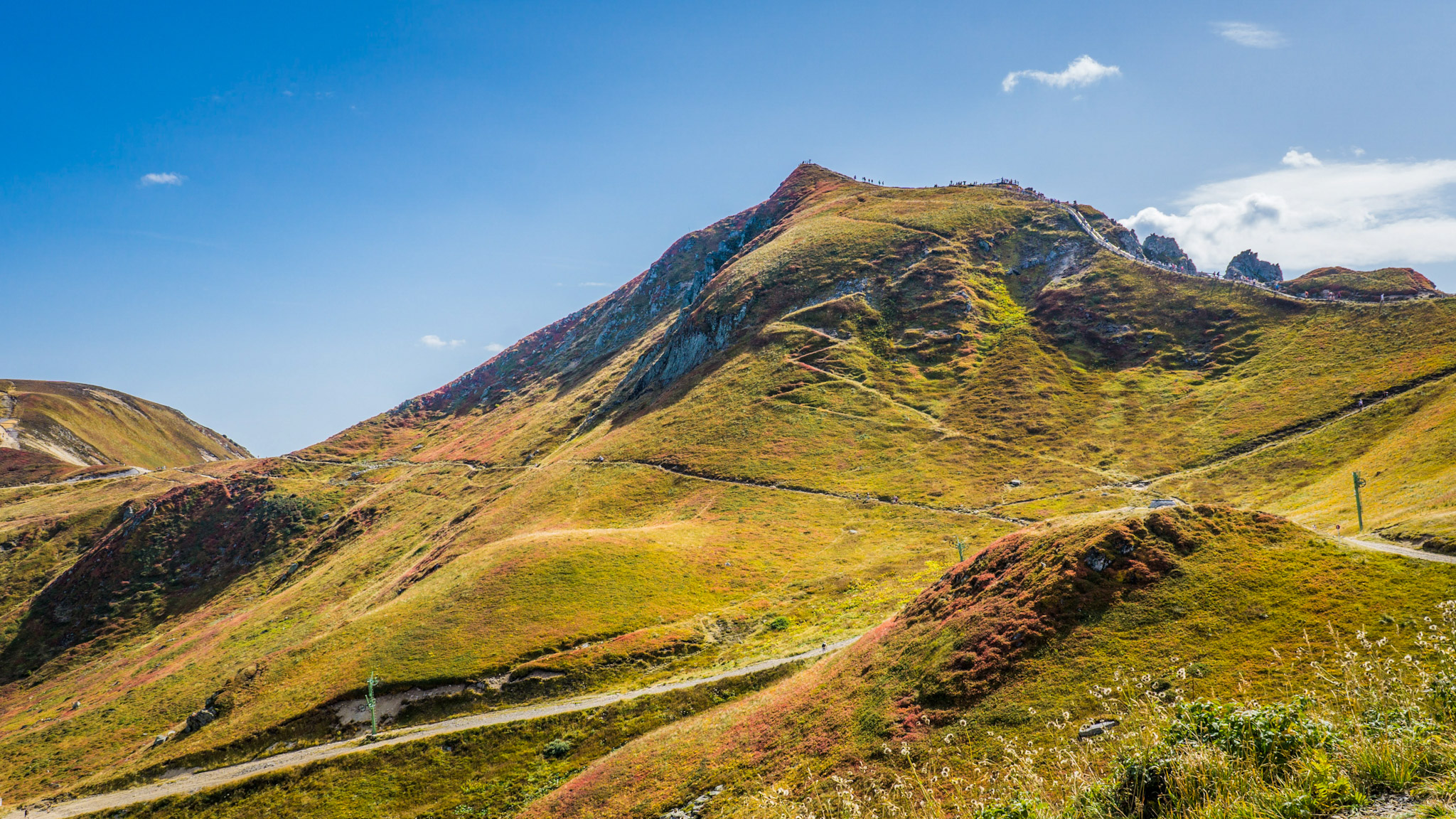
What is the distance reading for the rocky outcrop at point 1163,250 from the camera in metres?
191

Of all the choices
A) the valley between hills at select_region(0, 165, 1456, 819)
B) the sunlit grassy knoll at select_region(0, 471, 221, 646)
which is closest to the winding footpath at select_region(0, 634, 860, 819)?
the valley between hills at select_region(0, 165, 1456, 819)

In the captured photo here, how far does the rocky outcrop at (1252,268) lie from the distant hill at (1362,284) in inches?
2080

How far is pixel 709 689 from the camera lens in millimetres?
48125

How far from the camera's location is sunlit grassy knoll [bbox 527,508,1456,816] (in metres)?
22.4

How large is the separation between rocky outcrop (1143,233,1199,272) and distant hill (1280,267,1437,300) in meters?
51.9

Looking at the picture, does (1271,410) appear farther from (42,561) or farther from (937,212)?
(42,561)

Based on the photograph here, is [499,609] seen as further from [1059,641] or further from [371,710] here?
[1059,641]

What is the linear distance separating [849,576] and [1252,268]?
646 feet

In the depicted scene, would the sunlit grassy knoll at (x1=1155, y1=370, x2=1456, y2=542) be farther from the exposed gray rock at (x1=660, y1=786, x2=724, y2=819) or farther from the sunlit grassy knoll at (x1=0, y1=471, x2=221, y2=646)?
the sunlit grassy knoll at (x1=0, y1=471, x2=221, y2=646)

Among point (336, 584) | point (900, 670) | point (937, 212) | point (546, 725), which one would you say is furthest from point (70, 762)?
point (937, 212)

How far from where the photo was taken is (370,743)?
49.8 m

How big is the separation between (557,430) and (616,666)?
396 ft

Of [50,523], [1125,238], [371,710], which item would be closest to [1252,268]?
[1125,238]

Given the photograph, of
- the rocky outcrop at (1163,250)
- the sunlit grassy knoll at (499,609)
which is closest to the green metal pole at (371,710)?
the sunlit grassy knoll at (499,609)
